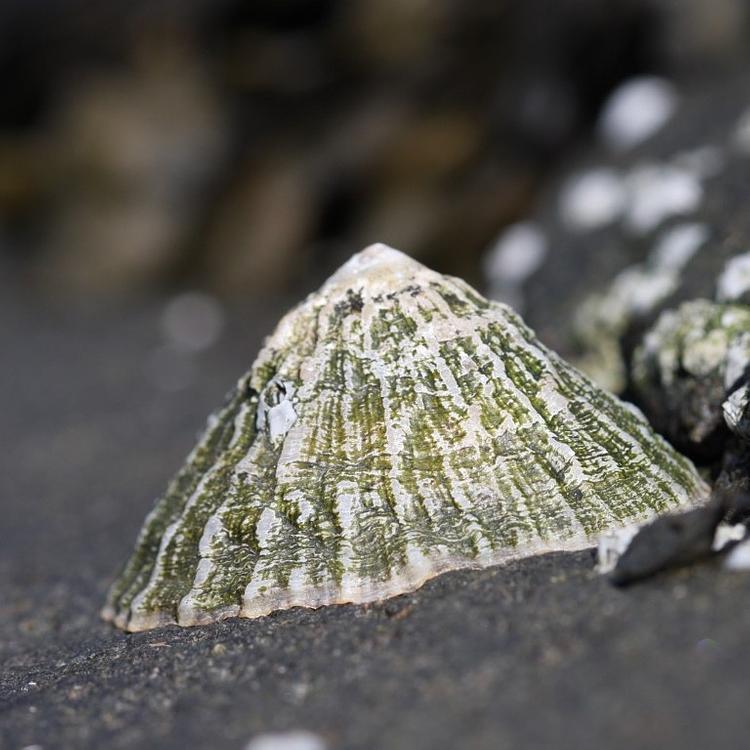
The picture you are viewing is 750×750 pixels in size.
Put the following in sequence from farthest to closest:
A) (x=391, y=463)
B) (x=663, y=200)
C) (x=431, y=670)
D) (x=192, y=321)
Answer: (x=192, y=321) → (x=663, y=200) → (x=391, y=463) → (x=431, y=670)

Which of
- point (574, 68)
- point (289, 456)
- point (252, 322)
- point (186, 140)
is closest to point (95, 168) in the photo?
point (186, 140)

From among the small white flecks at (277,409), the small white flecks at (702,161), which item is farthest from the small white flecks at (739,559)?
the small white flecks at (702,161)

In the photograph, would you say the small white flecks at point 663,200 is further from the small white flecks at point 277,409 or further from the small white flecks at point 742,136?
the small white flecks at point 277,409

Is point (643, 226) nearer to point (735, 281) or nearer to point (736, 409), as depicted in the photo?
point (735, 281)

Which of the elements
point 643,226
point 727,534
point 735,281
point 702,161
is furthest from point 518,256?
point 727,534

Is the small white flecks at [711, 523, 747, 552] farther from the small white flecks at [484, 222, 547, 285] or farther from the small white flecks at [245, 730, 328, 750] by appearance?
the small white flecks at [484, 222, 547, 285]

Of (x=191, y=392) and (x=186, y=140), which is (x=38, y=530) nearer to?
(x=191, y=392)

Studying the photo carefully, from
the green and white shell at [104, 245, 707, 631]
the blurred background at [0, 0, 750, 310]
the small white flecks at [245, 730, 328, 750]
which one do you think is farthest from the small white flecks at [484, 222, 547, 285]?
the small white flecks at [245, 730, 328, 750]

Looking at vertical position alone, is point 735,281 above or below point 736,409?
above
